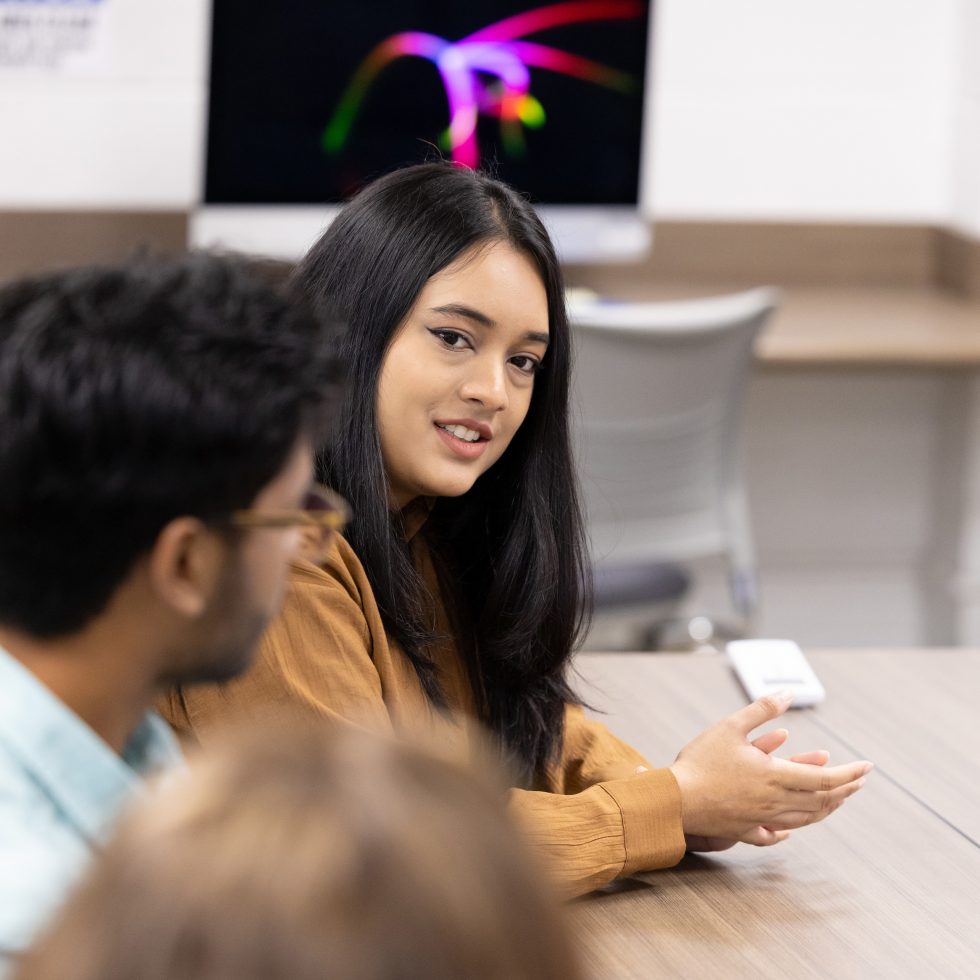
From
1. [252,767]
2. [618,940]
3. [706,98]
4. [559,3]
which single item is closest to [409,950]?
[252,767]

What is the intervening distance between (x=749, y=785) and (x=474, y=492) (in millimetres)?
427

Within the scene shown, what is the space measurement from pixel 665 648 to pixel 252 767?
2.19 m

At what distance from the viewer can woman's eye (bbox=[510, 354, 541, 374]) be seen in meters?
1.45

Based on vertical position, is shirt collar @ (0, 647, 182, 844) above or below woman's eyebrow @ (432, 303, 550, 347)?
below

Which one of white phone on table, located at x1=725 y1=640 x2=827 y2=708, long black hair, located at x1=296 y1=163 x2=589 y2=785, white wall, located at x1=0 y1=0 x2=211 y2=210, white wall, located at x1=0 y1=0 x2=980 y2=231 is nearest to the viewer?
long black hair, located at x1=296 y1=163 x2=589 y2=785

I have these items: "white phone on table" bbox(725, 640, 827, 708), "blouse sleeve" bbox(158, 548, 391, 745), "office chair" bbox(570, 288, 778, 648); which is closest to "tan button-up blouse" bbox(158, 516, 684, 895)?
"blouse sleeve" bbox(158, 548, 391, 745)

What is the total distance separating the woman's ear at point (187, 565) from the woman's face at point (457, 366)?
59 centimetres

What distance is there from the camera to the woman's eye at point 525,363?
57.1 inches

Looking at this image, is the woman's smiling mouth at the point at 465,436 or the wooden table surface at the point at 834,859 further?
the woman's smiling mouth at the point at 465,436

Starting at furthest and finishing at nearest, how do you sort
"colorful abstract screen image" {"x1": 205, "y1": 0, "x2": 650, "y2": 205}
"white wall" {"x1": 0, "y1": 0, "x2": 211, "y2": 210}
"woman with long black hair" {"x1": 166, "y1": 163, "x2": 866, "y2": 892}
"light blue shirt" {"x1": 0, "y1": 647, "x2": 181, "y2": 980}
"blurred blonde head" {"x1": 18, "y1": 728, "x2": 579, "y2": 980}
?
1. "white wall" {"x1": 0, "y1": 0, "x2": 211, "y2": 210}
2. "colorful abstract screen image" {"x1": 205, "y1": 0, "x2": 650, "y2": 205}
3. "woman with long black hair" {"x1": 166, "y1": 163, "x2": 866, "y2": 892}
4. "light blue shirt" {"x1": 0, "y1": 647, "x2": 181, "y2": 980}
5. "blurred blonde head" {"x1": 18, "y1": 728, "x2": 579, "y2": 980}

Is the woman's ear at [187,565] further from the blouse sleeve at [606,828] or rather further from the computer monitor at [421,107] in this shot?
the computer monitor at [421,107]

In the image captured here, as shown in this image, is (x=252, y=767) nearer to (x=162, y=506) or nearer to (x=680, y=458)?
(x=162, y=506)

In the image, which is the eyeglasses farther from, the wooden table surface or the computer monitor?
the computer monitor

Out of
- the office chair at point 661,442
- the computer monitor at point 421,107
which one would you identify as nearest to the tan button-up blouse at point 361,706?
the office chair at point 661,442
